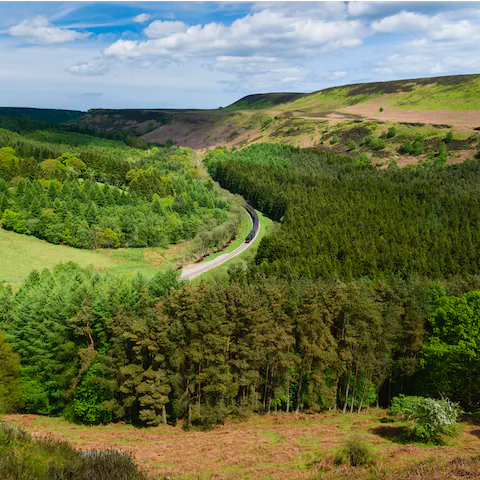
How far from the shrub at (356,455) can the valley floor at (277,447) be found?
62 centimetres

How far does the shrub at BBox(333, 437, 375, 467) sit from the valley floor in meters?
0.62

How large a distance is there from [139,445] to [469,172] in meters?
128

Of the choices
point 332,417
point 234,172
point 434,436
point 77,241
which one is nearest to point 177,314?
point 332,417

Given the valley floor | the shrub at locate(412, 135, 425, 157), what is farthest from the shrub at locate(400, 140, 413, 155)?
the valley floor

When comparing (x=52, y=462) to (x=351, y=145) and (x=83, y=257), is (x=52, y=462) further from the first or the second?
(x=351, y=145)

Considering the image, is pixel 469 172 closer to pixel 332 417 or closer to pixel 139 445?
pixel 332 417

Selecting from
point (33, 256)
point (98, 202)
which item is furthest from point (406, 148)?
point (33, 256)

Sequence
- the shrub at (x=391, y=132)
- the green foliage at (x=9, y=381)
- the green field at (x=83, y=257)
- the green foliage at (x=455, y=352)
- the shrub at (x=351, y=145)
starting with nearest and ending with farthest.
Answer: the green foliage at (x=9, y=381)
the green foliage at (x=455, y=352)
the green field at (x=83, y=257)
the shrub at (x=391, y=132)
the shrub at (x=351, y=145)

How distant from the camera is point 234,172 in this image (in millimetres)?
158875

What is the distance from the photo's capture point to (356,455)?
24047 millimetres

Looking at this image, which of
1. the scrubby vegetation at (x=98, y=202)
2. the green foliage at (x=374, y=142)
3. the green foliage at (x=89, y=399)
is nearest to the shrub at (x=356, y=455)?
the green foliage at (x=89, y=399)

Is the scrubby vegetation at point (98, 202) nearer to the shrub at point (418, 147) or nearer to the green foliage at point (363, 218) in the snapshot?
the green foliage at point (363, 218)

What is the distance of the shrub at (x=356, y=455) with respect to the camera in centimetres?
2373

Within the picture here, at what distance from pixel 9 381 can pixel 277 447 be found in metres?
26.6
